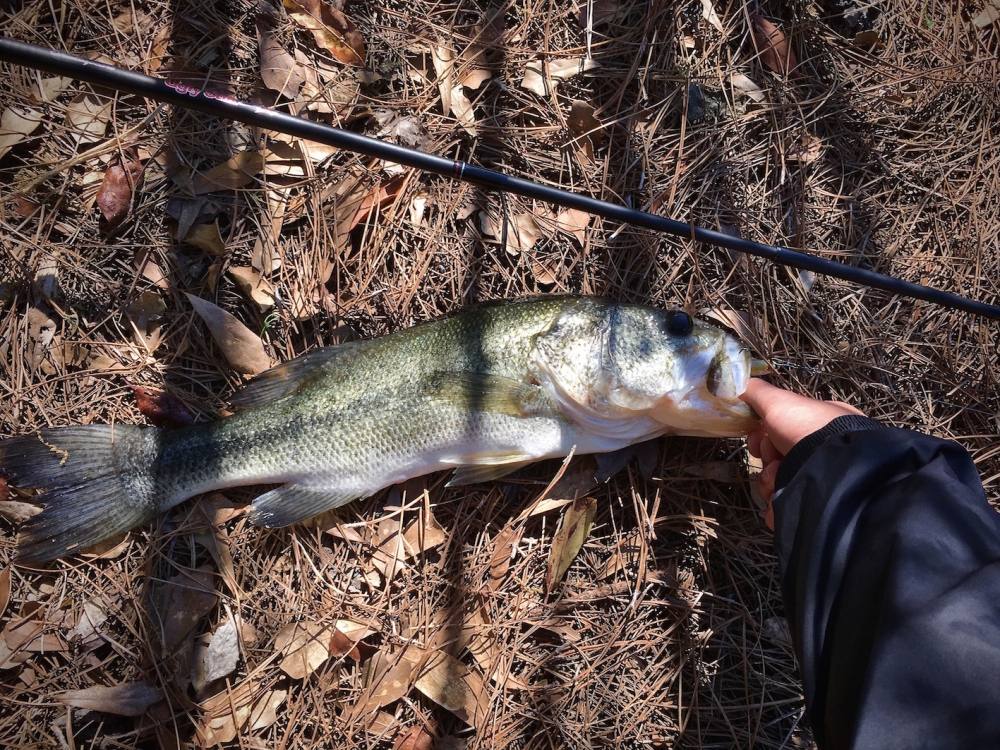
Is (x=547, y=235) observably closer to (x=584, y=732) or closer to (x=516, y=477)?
(x=516, y=477)

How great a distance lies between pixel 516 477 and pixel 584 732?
1.36m

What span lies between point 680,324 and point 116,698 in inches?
136

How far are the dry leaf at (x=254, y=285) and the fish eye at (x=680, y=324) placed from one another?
2.20 meters

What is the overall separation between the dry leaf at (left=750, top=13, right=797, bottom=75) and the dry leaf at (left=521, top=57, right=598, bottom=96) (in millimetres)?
1000

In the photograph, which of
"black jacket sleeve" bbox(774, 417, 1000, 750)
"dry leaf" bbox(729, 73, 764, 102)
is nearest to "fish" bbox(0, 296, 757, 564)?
"black jacket sleeve" bbox(774, 417, 1000, 750)

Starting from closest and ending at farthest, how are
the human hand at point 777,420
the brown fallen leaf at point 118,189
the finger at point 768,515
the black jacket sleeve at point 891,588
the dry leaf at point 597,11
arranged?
1. the black jacket sleeve at point 891,588
2. the human hand at point 777,420
3. the finger at point 768,515
4. the brown fallen leaf at point 118,189
5. the dry leaf at point 597,11

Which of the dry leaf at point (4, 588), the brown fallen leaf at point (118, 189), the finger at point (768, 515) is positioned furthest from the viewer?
the brown fallen leaf at point (118, 189)

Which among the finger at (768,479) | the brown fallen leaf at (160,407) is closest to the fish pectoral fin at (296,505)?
the brown fallen leaf at (160,407)

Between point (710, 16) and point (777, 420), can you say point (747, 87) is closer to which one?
point (710, 16)

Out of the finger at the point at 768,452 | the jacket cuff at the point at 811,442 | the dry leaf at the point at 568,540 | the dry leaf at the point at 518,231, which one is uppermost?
the dry leaf at the point at 518,231

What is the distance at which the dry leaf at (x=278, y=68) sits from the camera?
11.8 feet

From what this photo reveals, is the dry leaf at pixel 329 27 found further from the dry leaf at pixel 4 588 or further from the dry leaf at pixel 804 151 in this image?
the dry leaf at pixel 4 588

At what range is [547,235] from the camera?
366 cm

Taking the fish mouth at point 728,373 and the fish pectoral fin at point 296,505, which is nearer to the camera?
the fish mouth at point 728,373
